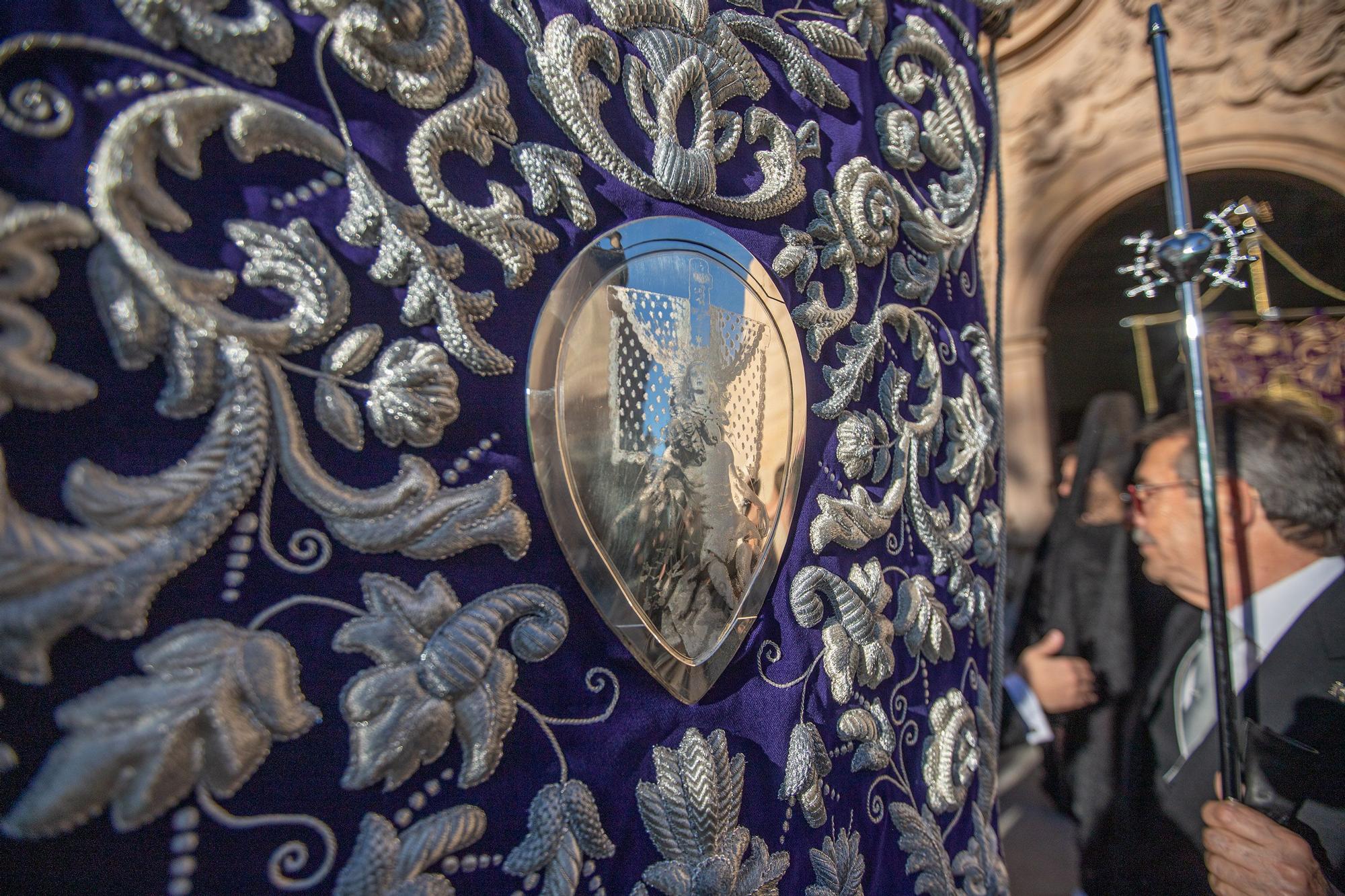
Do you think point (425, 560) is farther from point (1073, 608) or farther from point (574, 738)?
point (1073, 608)

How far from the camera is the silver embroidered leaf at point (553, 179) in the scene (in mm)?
390

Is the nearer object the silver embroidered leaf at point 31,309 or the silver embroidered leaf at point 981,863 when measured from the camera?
the silver embroidered leaf at point 31,309

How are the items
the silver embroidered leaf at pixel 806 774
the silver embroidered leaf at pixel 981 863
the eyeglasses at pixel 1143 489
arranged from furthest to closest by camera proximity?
1. the eyeglasses at pixel 1143 489
2. the silver embroidered leaf at pixel 981 863
3. the silver embroidered leaf at pixel 806 774

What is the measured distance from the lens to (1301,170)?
6.14 ft

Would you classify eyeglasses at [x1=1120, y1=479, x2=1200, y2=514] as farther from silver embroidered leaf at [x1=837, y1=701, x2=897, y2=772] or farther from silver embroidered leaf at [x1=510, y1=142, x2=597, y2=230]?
silver embroidered leaf at [x1=510, y1=142, x2=597, y2=230]

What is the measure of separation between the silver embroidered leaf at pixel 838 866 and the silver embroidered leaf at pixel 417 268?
1.28ft

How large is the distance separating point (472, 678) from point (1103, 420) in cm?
194

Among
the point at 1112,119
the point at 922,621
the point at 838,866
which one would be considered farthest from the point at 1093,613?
the point at 1112,119

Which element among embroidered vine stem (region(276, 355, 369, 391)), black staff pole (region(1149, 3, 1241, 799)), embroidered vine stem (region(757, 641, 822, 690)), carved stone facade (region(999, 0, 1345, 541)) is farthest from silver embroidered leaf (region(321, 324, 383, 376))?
carved stone facade (region(999, 0, 1345, 541))

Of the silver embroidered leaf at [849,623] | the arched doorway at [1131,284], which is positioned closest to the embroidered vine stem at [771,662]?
the silver embroidered leaf at [849,623]

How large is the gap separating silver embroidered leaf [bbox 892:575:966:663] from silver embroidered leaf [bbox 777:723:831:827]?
126 millimetres

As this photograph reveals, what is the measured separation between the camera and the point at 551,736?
1.20 ft

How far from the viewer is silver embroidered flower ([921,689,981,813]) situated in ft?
1.80

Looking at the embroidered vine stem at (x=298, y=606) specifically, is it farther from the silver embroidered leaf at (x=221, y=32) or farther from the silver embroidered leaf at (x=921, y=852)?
the silver embroidered leaf at (x=921, y=852)
